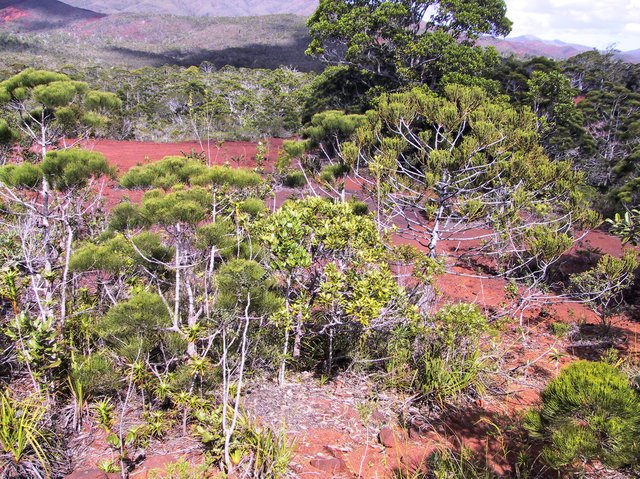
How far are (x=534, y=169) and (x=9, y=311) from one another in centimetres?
577

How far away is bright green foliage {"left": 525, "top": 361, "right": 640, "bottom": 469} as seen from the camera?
1.80 meters

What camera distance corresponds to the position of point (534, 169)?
201 inches

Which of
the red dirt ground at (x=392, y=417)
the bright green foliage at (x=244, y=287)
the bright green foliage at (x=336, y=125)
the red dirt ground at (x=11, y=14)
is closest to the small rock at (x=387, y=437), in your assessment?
the red dirt ground at (x=392, y=417)

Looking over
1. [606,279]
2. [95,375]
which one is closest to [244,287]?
[95,375]

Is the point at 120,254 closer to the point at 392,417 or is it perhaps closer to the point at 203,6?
the point at 392,417

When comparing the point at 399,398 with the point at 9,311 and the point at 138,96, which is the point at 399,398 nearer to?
the point at 9,311

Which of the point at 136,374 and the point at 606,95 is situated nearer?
the point at 136,374

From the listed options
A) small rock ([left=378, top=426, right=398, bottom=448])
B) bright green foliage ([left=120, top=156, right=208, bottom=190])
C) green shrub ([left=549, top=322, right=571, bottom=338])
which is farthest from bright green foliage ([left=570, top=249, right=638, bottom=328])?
bright green foliage ([left=120, top=156, right=208, bottom=190])

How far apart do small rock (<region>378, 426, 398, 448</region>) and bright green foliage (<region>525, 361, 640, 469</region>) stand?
60.5 inches

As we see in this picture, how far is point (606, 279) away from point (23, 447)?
617cm

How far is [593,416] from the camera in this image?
6.01ft

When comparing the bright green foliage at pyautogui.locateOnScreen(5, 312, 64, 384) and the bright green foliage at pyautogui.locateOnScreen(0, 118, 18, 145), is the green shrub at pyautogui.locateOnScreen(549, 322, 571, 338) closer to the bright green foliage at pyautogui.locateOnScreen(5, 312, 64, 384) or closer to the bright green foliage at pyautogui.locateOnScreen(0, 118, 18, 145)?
the bright green foliage at pyautogui.locateOnScreen(5, 312, 64, 384)

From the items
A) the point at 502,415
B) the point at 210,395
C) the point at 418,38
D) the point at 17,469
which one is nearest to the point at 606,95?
the point at 418,38

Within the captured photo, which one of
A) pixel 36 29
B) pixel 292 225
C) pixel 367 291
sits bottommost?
pixel 367 291
